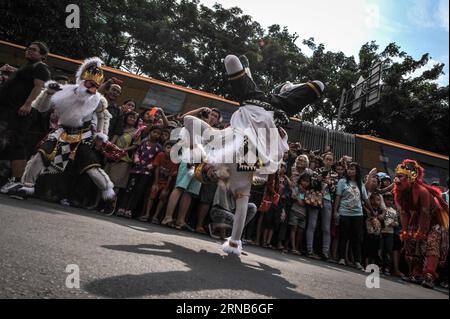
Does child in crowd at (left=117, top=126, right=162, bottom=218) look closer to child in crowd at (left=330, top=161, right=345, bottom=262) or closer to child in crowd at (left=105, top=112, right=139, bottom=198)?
child in crowd at (left=105, top=112, right=139, bottom=198)

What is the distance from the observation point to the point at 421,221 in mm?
4133

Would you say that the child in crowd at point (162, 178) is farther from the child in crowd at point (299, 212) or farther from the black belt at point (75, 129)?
the child in crowd at point (299, 212)

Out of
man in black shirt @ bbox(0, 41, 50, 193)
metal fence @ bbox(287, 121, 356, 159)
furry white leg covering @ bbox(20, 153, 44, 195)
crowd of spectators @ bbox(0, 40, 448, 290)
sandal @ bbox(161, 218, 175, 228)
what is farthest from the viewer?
A: metal fence @ bbox(287, 121, 356, 159)

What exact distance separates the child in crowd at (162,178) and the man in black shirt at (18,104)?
1.84m

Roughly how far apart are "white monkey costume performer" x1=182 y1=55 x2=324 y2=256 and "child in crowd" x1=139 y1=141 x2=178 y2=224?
2051mm

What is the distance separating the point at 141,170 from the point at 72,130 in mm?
1423

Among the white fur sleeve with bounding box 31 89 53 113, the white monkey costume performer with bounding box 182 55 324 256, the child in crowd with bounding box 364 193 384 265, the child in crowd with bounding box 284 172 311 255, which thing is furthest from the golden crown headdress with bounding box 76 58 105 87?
the child in crowd with bounding box 364 193 384 265

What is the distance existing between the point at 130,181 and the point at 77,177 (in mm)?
841

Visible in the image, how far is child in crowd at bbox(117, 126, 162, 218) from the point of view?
5238mm

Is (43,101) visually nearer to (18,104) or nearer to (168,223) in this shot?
(18,104)

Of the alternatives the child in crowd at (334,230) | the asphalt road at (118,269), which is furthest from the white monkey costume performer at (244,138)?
the child in crowd at (334,230)

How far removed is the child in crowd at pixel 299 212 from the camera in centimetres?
547

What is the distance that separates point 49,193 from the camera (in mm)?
5176

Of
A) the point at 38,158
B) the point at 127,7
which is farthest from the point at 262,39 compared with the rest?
the point at 38,158
